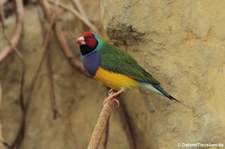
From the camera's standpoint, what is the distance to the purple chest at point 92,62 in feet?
9.28

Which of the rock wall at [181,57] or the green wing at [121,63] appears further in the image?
the green wing at [121,63]

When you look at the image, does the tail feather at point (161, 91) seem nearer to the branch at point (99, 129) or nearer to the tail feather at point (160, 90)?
the tail feather at point (160, 90)

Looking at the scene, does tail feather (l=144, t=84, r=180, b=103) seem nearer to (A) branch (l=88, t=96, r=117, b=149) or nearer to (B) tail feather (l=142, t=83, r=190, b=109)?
(B) tail feather (l=142, t=83, r=190, b=109)

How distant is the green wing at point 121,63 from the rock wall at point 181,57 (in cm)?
9

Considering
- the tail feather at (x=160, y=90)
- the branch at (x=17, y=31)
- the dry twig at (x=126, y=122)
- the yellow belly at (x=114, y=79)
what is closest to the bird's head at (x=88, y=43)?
the yellow belly at (x=114, y=79)

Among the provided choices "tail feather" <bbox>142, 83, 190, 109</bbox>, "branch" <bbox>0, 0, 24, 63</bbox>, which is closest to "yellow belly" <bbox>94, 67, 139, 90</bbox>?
"tail feather" <bbox>142, 83, 190, 109</bbox>

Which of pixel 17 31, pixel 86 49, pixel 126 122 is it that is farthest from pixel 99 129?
pixel 17 31

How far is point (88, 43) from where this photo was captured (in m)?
2.88

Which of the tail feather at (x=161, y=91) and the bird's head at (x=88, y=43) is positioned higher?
the bird's head at (x=88, y=43)

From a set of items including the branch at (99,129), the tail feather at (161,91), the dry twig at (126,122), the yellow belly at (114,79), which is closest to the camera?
the branch at (99,129)

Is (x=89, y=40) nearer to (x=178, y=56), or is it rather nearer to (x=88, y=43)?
(x=88, y=43)

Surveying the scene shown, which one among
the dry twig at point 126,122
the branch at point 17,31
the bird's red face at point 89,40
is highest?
the bird's red face at point 89,40

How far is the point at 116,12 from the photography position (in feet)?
9.27

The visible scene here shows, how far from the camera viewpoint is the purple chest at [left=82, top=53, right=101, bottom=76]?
9.28 ft
